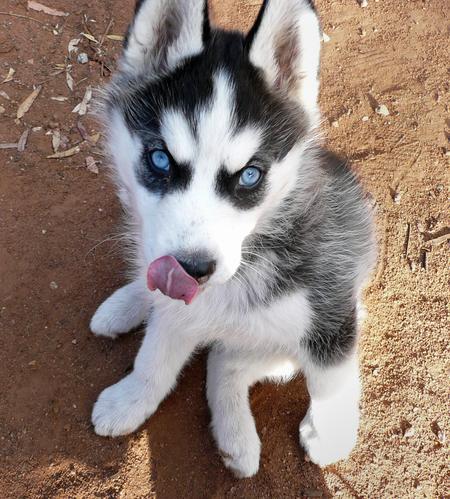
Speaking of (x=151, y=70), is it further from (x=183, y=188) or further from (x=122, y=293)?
(x=122, y=293)

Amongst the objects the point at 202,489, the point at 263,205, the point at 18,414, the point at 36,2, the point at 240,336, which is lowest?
the point at 18,414

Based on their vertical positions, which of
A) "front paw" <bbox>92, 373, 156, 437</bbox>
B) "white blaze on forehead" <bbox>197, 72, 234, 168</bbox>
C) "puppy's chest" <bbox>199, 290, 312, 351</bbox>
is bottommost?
"front paw" <bbox>92, 373, 156, 437</bbox>

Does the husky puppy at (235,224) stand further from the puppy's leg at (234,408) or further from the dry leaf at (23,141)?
the dry leaf at (23,141)

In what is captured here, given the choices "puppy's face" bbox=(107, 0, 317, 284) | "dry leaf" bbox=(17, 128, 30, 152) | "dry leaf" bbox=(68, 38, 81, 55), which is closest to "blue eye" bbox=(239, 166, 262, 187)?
"puppy's face" bbox=(107, 0, 317, 284)

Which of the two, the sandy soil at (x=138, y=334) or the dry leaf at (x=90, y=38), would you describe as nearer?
the sandy soil at (x=138, y=334)

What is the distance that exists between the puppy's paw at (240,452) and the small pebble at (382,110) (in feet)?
8.42

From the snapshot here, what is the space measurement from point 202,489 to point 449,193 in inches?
97.4

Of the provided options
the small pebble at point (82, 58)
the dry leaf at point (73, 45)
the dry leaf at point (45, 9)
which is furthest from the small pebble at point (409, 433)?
the dry leaf at point (45, 9)

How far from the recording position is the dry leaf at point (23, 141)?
12.1 feet

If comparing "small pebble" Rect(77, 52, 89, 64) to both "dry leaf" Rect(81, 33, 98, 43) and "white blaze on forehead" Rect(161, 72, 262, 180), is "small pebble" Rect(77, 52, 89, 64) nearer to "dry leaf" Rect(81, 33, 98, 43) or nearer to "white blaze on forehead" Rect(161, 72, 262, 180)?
"dry leaf" Rect(81, 33, 98, 43)

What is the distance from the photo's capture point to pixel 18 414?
2816mm

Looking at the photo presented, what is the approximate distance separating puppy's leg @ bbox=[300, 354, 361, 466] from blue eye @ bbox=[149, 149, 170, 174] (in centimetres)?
116

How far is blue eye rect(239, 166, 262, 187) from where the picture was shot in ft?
6.55

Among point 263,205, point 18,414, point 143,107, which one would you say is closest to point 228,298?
point 263,205
